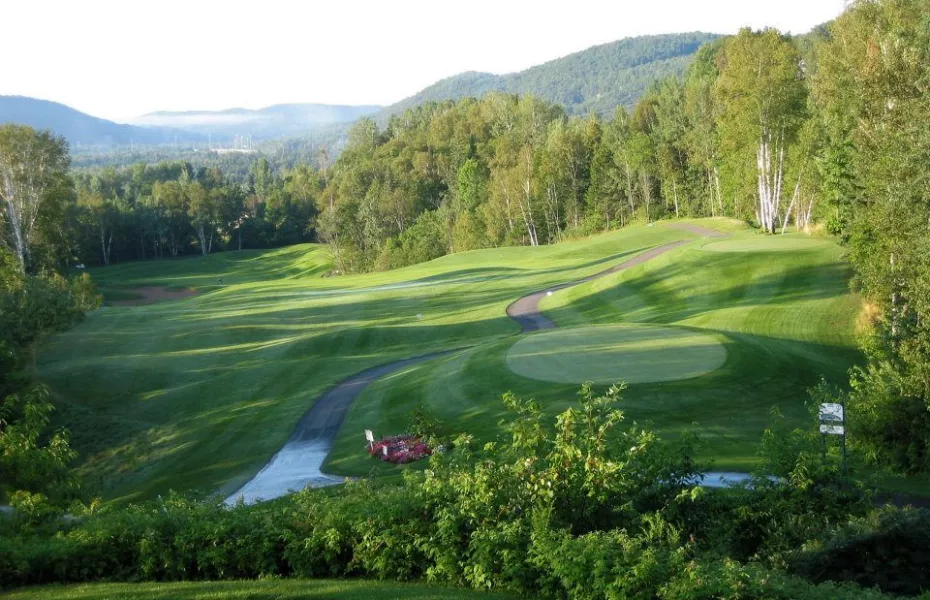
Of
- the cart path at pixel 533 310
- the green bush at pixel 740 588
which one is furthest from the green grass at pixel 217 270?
the green bush at pixel 740 588

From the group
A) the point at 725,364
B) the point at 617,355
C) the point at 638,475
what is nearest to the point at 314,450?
the point at 617,355

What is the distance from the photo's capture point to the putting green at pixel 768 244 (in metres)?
41.6

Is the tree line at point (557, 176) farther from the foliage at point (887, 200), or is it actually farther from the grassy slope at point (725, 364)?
the foliage at point (887, 200)

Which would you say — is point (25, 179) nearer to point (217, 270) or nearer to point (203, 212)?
point (217, 270)

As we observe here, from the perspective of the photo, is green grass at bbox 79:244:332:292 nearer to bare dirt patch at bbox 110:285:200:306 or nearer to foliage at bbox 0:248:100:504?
bare dirt patch at bbox 110:285:200:306

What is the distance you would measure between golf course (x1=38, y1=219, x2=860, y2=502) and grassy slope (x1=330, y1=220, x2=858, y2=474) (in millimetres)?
97

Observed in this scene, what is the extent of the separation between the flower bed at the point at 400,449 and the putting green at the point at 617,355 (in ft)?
16.6

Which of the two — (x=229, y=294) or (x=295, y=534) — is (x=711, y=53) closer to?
(x=229, y=294)

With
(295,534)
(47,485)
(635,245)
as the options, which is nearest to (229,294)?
(635,245)

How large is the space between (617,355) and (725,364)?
135 inches

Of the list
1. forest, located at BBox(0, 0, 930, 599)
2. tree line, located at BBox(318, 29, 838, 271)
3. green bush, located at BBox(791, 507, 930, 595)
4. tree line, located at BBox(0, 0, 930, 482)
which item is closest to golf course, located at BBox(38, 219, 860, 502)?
forest, located at BBox(0, 0, 930, 599)

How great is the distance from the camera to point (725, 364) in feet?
78.0

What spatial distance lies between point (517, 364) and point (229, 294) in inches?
1551

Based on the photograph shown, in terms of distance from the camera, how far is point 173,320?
44.1 m
